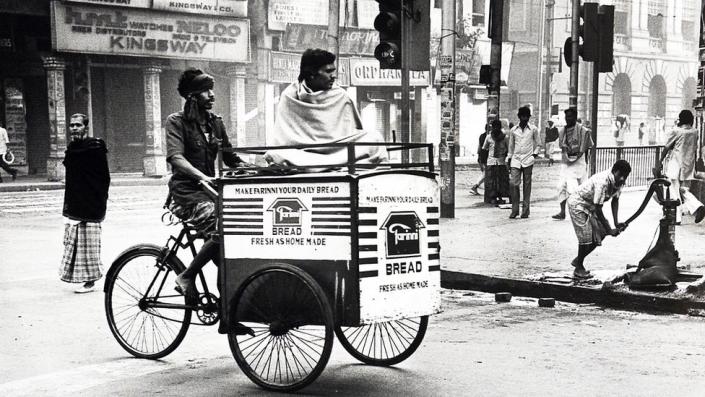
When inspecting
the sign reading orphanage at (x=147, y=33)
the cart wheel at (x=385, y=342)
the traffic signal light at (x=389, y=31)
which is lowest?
the cart wheel at (x=385, y=342)

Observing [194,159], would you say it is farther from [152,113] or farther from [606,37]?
[152,113]

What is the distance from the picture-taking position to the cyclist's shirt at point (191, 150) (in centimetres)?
580

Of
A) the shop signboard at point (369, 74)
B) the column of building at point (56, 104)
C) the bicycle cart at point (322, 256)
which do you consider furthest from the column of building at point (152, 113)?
the bicycle cart at point (322, 256)

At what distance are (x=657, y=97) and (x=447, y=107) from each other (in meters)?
41.3

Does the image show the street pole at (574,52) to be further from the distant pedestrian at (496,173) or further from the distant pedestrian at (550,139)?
the distant pedestrian at (550,139)

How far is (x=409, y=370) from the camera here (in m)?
5.53

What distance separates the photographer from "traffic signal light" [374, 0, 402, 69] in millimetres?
11266

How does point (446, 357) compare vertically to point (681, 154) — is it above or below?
below

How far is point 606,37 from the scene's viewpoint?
12.5 m

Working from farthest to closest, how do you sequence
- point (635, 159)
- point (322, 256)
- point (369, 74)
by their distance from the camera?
1. point (369, 74)
2. point (635, 159)
3. point (322, 256)

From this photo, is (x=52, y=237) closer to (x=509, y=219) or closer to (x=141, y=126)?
(x=509, y=219)

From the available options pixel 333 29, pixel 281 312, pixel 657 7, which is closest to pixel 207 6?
pixel 333 29

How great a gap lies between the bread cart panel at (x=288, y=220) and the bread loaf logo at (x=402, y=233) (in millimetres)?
277

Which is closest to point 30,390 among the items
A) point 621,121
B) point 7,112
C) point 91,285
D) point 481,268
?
point 91,285
